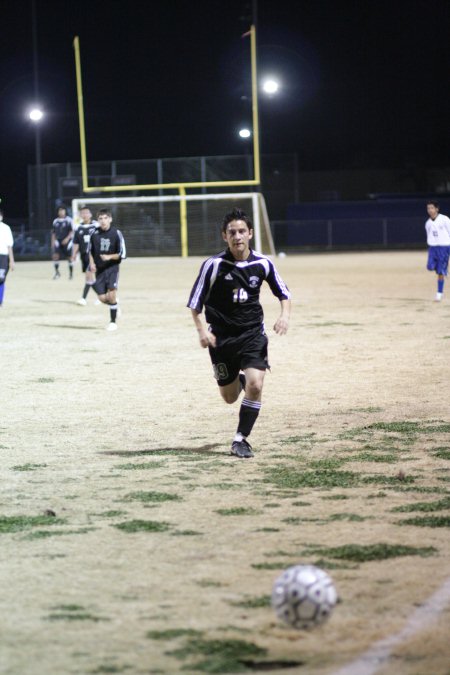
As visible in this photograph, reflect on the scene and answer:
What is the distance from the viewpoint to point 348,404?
10883 mm

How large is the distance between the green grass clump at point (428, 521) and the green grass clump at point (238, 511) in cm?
86

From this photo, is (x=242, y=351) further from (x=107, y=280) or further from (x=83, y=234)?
(x=83, y=234)

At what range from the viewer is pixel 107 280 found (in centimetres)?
1858

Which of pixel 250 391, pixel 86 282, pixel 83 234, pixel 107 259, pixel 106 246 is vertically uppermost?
pixel 83 234

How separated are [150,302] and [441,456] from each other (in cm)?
1615

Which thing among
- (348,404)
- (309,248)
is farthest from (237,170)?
(348,404)

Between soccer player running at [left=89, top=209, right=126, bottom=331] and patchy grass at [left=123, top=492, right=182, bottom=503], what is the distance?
36.9 ft

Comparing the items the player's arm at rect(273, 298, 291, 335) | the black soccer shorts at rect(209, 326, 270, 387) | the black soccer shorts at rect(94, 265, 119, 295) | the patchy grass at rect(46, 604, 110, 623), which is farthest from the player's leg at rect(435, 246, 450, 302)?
the patchy grass at rect(46, 604, 110, 623)

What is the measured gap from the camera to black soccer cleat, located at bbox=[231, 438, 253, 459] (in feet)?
27.7

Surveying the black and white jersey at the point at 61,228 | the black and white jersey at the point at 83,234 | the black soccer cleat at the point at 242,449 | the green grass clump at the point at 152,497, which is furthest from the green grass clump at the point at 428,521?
the black and white jersey at the point at 61,228

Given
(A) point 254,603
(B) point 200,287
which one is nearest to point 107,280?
(B) point 200,287

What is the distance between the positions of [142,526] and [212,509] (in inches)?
21.9

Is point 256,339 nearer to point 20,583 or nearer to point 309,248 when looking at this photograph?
point 20,583

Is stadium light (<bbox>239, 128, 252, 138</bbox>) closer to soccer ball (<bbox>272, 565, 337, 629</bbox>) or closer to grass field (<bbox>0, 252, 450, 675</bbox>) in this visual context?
grass field (<bbox>0, 252, 450, 675</bbox>)
